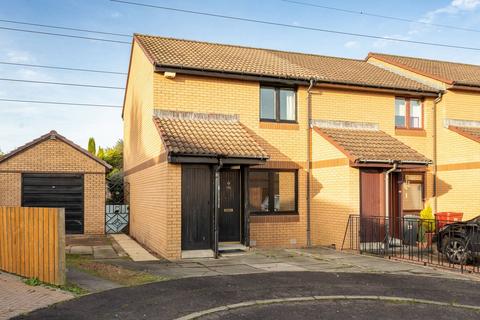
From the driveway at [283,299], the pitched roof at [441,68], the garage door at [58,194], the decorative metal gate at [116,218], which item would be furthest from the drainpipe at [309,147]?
the garage door at [58,194]

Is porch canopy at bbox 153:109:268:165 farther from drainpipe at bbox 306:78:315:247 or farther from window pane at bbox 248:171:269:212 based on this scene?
drainpipe at bbox 306:78:315:247

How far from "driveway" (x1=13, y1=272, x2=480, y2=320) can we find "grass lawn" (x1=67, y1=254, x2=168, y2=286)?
23.2 inches

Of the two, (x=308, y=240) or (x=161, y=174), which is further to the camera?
(x=308, y=240)

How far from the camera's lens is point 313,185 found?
16156mm

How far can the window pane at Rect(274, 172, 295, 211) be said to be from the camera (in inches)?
624

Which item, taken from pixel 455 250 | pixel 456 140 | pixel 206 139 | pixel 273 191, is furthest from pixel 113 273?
pixel 456 140

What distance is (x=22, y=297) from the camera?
27.4 feet

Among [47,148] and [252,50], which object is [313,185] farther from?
[47,148]

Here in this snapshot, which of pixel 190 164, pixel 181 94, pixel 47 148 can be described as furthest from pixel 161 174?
pixel 47 148

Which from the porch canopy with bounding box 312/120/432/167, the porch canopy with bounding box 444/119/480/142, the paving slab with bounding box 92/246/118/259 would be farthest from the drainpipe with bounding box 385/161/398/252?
the paving slab with bounding box 92/246/118/259

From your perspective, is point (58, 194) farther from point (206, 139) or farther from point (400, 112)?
point (400, 112)

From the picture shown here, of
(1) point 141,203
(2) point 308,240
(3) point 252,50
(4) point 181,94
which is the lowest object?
(2) point 308,240

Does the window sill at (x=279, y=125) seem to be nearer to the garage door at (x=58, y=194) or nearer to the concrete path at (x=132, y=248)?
the concrete path at (x=132, y=248)

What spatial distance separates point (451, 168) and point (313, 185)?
5392 mm
